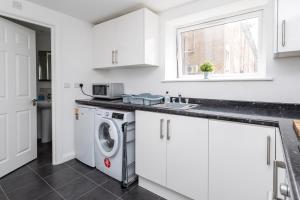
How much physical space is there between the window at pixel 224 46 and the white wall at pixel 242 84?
Answer: 0.18 m

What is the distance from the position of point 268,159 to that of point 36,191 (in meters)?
2.20

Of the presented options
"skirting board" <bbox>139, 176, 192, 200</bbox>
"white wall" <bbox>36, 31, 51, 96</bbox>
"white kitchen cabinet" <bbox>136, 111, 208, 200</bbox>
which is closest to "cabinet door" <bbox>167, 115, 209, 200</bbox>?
"white kitchen cabinet" <bbox>136, 111, 208, 200</bbox>

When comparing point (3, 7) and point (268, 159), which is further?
point (3, 7)

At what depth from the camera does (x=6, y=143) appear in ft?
7.16

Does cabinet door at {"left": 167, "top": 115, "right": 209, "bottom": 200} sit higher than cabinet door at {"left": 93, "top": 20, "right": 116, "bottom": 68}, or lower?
lower

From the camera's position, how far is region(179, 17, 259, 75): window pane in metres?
1.94

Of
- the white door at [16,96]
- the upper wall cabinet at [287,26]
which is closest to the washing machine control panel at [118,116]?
the white door at [16,96]

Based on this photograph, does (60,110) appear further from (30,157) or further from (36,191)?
(36,191)

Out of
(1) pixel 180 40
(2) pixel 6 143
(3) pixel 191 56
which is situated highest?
(1) pixel 180 40

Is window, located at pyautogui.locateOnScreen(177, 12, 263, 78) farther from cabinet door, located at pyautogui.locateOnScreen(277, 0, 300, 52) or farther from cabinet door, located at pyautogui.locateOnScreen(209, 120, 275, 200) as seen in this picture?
cabinet door, located at pyautogui.locateOnScreen(209, 120, 275, 200)

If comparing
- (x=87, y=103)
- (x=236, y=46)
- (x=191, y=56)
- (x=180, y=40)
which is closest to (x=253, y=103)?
(x=236, y=46)

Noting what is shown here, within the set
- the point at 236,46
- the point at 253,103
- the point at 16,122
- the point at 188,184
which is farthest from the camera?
the point at 16,122

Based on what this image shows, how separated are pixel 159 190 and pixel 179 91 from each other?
1206mm

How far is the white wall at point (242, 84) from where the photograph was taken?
1603 mm
